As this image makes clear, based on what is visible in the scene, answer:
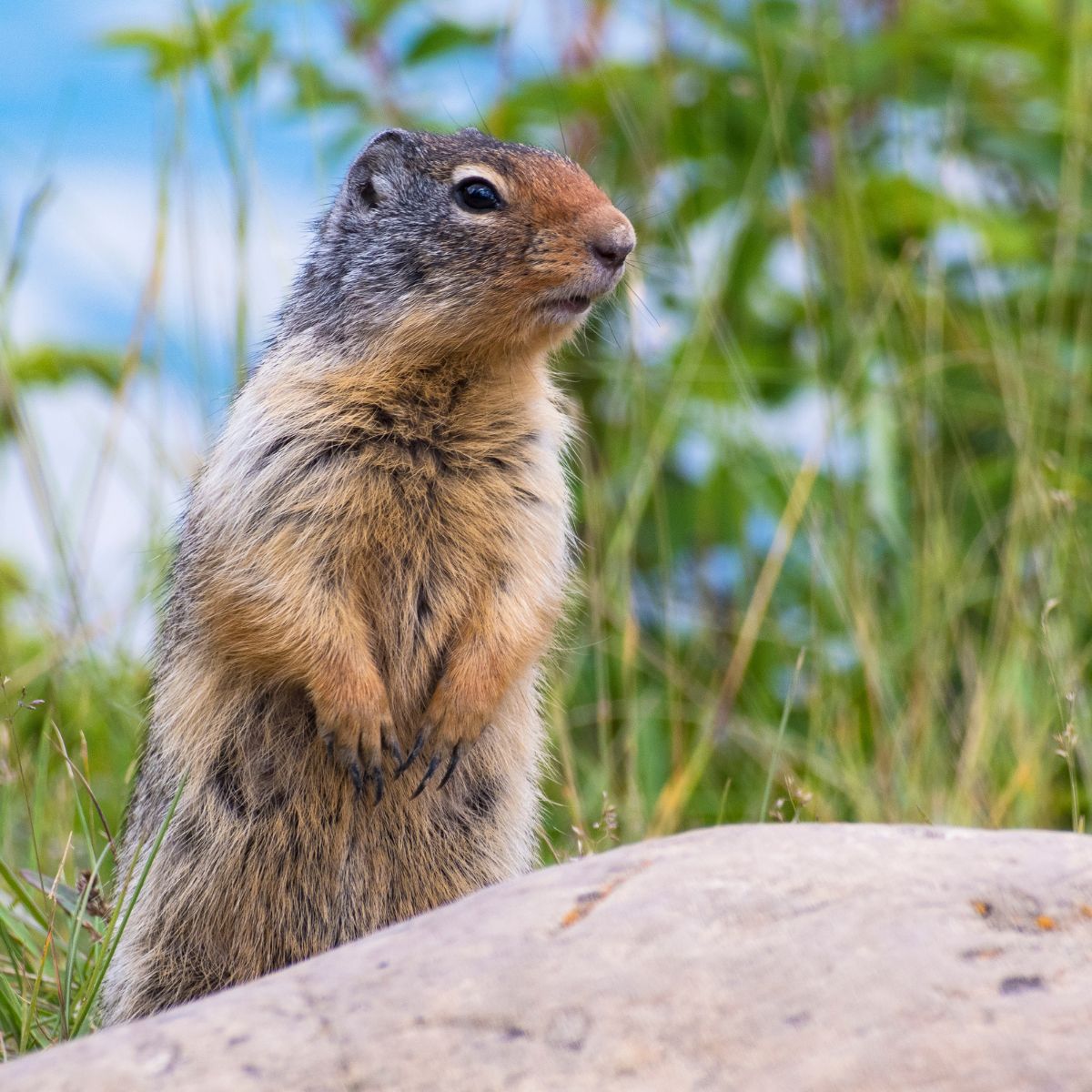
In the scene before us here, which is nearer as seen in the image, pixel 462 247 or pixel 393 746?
pixel 393 746

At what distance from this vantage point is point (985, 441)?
736 cm

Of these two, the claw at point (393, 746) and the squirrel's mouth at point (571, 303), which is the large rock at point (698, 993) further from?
the squirrel's mouth at point (571, 303)

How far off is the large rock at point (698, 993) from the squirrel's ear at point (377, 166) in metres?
2.46

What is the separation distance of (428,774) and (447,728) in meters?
0.12

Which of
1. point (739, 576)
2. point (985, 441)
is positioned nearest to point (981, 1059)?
point (739, 576)

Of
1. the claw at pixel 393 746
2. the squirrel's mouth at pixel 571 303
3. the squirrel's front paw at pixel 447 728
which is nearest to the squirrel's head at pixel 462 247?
the squirrel's mouth at pixel 571 303

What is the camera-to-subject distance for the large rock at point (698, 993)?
2.09 m

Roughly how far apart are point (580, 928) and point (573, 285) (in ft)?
6.14

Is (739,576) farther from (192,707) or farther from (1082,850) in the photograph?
(1082,850)

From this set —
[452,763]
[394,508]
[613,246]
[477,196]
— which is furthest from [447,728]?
[477,196]

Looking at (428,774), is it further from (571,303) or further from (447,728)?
(571,303)

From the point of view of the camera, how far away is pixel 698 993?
218cm

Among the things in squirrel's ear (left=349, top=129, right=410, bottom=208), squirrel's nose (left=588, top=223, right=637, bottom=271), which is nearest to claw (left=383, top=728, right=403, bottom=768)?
squirrel's nose (left=588, top=223, right=637, bottom=271)

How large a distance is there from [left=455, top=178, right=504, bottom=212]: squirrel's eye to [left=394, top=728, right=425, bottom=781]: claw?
1.34 metres
